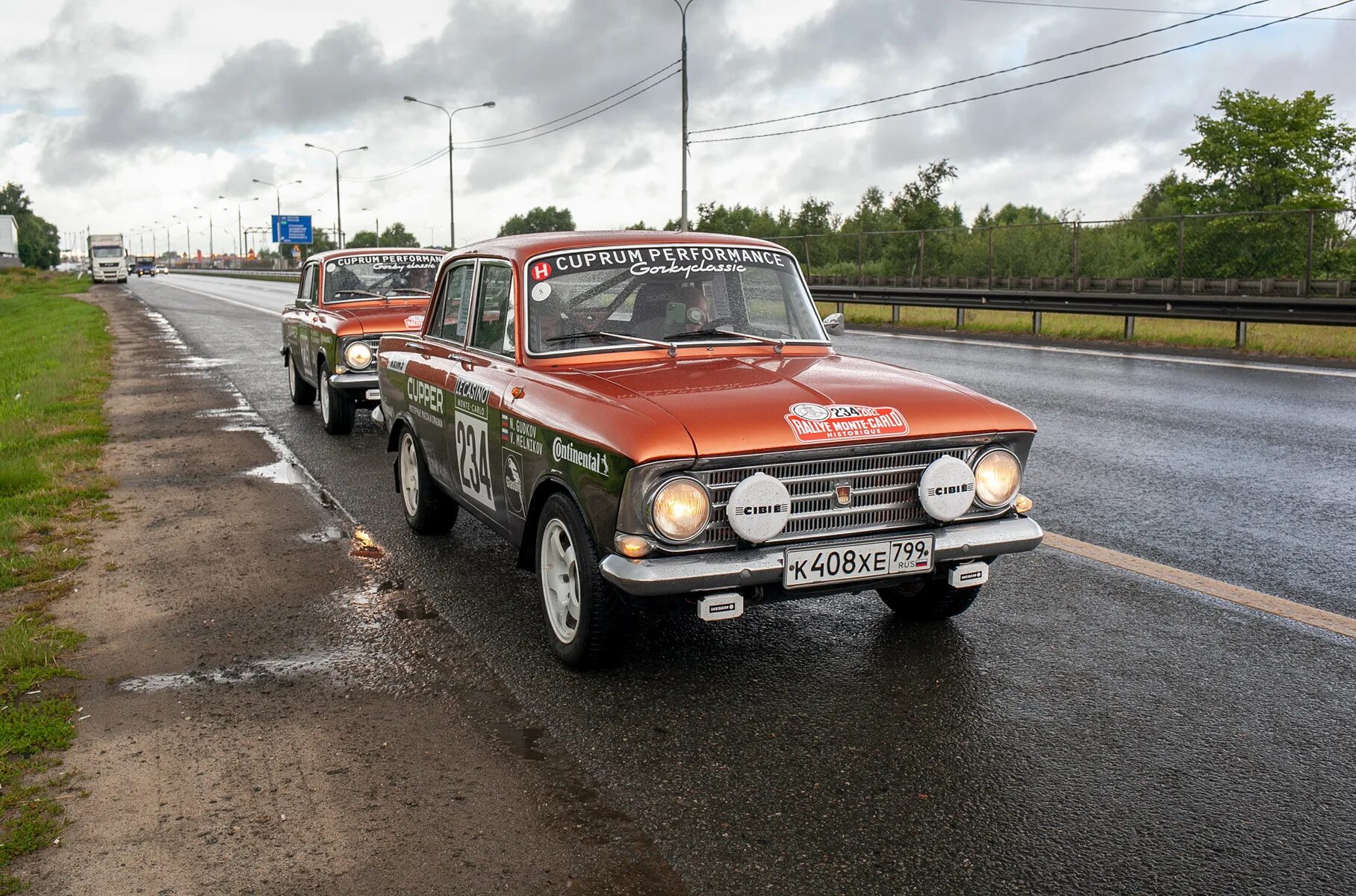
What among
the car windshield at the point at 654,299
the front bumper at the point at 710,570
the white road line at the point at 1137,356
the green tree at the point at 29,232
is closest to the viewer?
the front bumper at the point at 710,570

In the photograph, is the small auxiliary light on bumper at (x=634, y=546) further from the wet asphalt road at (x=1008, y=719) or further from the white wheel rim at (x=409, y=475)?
the white wheel rim at (x=409, y=475)

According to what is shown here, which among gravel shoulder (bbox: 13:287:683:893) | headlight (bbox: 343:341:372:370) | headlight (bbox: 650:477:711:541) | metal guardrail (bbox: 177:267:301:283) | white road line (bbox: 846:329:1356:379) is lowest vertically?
gravel shoulder (bbox: 13:287:683:893)

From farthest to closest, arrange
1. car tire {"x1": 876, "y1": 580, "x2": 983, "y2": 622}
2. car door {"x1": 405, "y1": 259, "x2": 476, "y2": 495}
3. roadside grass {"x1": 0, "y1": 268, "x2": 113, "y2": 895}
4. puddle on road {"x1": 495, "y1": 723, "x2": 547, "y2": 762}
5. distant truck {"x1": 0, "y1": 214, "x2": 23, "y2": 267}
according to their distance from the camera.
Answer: distant truck {"x1": 0, "y1": 214, "x2": 23, "y2": 267}, car door {"x1": 405, "y1": 259, "x2": 476, "y2": 495}, car tire {"x1": 876, "y1": 580, "x2": 983, "y2": 622}, puddle on road {"x1": 495, "y1": 723, "x2": 547, "y2": 762}, roadside grass {"x1": 0, "y1": 268, "x2": 113, "y2": 895}

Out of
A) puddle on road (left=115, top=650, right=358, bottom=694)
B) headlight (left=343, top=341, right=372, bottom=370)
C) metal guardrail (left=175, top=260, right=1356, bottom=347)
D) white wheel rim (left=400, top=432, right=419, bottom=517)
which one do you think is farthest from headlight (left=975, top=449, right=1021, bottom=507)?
metal guardrail (left=175, top=260, right=1356, bottom=347)

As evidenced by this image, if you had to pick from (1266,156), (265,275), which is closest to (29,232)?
(265,275)

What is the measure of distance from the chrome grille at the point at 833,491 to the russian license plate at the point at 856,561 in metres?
0.11

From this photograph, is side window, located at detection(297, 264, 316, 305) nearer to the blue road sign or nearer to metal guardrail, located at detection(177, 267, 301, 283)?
metal guardrail, located at detection(177, 267, 301, 283)

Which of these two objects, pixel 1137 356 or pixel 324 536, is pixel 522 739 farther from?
pixel 1137 356

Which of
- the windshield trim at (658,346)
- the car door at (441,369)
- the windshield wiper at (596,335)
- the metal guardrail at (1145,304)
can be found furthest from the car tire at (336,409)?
the metal guardrail at (1145,304)

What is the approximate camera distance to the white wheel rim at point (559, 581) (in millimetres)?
4551

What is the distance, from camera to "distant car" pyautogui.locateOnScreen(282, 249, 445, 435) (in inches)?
416

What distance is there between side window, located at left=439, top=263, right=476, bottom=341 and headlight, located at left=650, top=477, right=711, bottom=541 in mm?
2329

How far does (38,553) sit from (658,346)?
3.88m

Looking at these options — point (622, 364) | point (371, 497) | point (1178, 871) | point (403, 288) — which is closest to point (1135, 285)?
point (403, 288)
